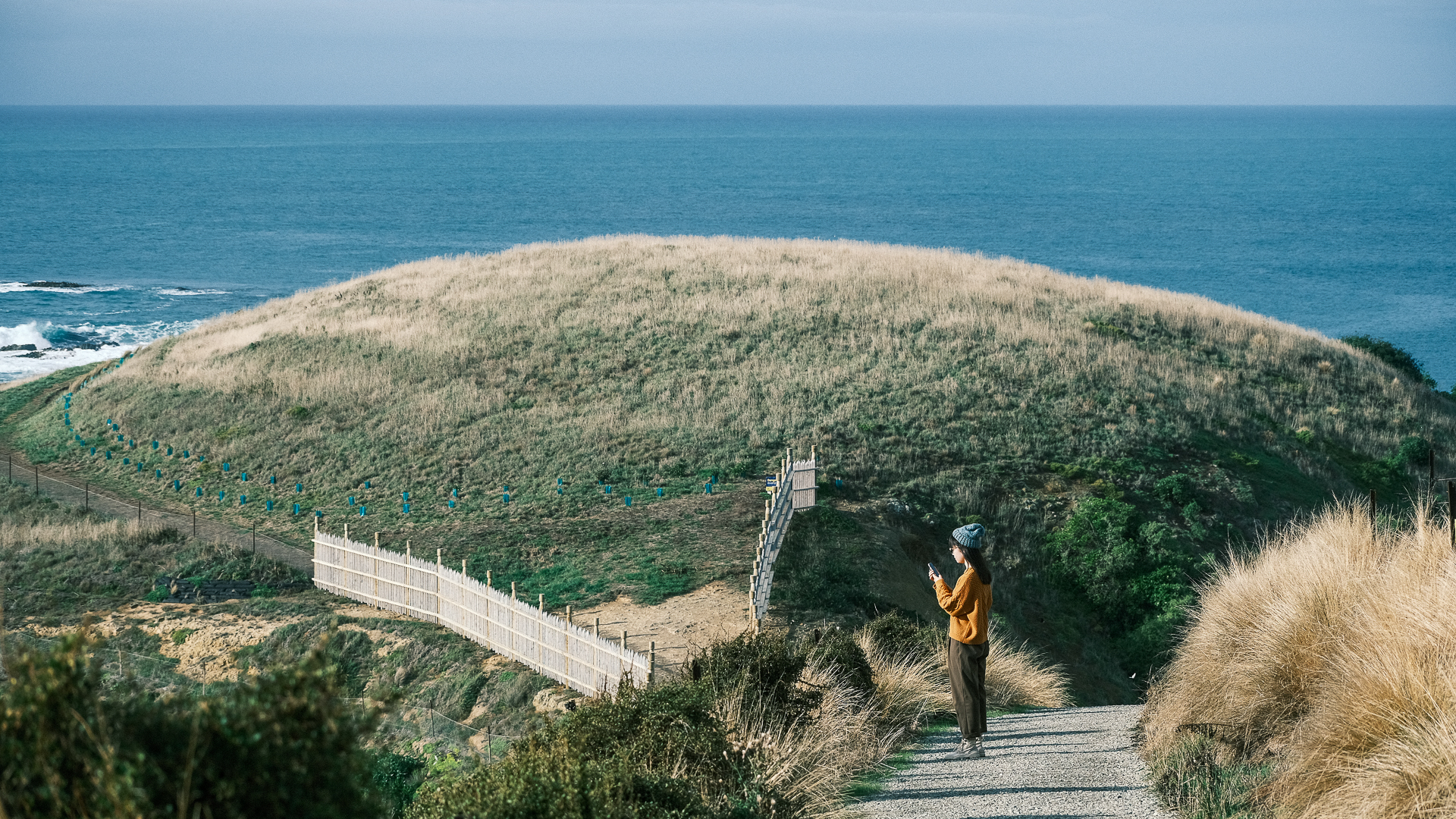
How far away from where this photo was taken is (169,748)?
4.13 meters

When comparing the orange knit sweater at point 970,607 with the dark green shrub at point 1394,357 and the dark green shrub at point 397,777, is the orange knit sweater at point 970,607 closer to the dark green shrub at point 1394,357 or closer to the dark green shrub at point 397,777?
the dark green shrub at point 397,777

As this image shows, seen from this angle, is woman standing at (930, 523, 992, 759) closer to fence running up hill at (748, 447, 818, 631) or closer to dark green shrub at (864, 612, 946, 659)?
dark green shrub at (864, 612, 946, 659)

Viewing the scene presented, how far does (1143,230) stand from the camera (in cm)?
11519

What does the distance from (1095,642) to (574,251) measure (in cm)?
2550

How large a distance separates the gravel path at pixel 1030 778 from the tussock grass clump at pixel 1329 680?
0.90 ft

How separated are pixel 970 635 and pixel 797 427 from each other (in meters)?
14.4

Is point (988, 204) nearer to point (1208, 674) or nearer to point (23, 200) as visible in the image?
point (23, 200)

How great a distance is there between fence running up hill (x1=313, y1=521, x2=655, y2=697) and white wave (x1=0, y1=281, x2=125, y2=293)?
67.2 meters

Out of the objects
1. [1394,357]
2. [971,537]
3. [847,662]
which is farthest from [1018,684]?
[1394,357]

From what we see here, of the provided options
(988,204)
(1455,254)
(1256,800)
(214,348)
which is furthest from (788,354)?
(988,204)

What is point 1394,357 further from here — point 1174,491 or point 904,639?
point 904,639

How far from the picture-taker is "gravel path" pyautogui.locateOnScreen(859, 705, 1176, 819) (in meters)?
8.14

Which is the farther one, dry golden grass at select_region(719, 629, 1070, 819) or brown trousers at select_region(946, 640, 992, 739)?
brown trousers at select_region(946, 640, 992, 739)

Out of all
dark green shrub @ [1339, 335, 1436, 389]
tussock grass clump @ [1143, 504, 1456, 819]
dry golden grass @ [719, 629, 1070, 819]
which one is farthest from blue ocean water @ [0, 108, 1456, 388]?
tussock grass clump @ [1143, 504, 1456, 819]
